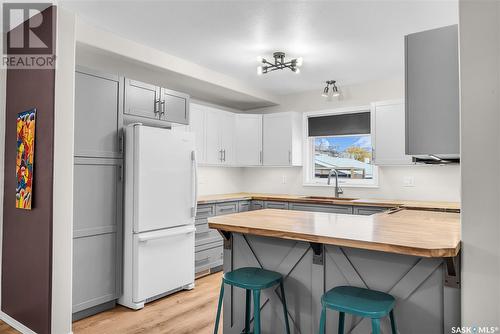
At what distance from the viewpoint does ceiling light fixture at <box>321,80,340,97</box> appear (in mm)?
4668

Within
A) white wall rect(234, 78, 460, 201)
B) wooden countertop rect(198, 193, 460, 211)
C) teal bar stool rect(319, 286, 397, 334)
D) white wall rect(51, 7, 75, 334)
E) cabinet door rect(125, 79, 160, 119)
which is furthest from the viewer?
white wall rect(234, 78, 460, 201)

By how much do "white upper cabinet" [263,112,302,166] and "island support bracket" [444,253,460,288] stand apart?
11.3 feet

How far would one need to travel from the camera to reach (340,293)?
1.79 m

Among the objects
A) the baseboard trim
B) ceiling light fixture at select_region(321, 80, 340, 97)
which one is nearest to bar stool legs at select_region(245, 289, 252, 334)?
the baseboard trim

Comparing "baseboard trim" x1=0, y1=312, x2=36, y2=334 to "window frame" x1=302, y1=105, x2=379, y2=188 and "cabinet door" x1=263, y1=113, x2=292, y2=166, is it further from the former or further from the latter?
"window frame" x1=302, y1=105, x2=379, y2=188

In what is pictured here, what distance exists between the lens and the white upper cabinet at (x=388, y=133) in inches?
162

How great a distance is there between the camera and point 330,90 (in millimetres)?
4926

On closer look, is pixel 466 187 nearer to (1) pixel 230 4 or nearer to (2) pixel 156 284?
(1) pixel 230 4

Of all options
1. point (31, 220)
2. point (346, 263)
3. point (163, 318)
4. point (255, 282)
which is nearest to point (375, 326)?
point (346, 263)

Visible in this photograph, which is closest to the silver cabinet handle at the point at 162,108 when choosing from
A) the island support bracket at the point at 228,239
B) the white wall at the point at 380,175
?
the island support bracket at the point at 228,239

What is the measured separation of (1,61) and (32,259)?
1.75 meters

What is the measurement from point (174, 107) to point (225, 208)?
1.47m

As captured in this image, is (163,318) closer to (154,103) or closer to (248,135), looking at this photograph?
(154,103)

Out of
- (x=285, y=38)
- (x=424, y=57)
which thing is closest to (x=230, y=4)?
(x=285, y=38)
